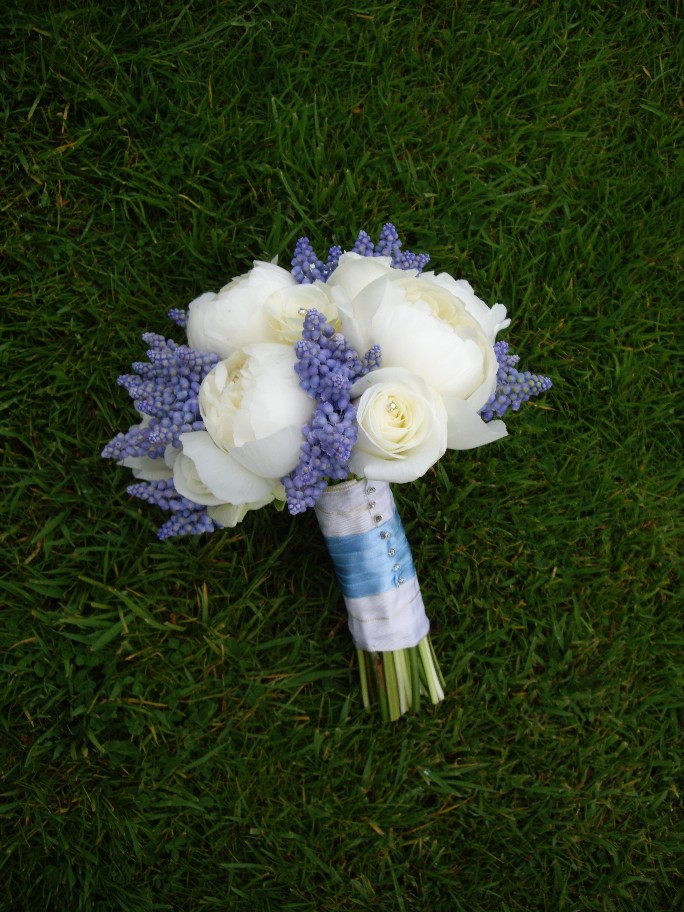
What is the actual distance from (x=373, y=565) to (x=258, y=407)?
63 centimetres

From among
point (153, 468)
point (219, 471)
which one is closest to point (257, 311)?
point (219, 471)

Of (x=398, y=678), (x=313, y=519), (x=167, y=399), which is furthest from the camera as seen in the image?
(x=313, y=519)

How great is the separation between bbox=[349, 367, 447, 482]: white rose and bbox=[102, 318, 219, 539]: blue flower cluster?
334 mm

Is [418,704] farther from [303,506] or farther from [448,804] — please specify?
[303,506]

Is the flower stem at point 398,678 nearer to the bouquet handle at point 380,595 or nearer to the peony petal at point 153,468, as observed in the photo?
the bouquet handle at point 380,595

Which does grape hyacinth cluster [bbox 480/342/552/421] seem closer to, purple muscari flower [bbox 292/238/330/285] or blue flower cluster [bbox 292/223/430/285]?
blue flower cluster [bbox 292/223/430/285]

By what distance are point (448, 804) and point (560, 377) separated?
1.22 metres

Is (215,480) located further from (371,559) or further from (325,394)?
(371,559)

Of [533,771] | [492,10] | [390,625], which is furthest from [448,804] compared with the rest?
[492,10]

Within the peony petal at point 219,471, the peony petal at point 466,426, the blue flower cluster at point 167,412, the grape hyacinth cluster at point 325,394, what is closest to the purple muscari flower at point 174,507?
the blue flower cluster at point 167,412

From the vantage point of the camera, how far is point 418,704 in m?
1.97

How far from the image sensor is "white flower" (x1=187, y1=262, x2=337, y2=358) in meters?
1.40

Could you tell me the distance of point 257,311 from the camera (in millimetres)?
1407

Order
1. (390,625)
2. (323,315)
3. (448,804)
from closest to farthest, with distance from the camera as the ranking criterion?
(323,315)
(390,625)
(448,804)
